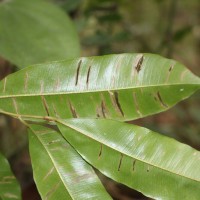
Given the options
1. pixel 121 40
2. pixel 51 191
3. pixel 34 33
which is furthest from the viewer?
pixel 121 40

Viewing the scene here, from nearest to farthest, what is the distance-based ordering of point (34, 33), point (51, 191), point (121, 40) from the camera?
point (51, 191), point (34, 33), point (121, 40)

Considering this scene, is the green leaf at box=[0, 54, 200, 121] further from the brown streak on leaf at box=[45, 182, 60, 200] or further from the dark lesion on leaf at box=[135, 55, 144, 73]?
the brown streak on leaf at box=[45, 182, 60, 200]

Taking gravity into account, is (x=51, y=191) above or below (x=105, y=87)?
below

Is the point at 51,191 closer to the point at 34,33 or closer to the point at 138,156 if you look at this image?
the point at 138,156

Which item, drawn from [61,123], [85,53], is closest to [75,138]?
[61,123]

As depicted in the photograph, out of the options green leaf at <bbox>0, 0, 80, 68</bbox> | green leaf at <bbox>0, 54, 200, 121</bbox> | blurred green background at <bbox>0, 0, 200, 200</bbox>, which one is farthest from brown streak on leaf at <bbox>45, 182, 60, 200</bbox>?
blurred green background at <bbox>0, 0, 200, 200</bbox>

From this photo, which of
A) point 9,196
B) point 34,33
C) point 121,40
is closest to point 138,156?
point 9,196

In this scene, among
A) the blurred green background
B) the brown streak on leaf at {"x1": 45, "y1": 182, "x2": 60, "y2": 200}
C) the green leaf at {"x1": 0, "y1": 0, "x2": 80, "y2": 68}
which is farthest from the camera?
the blurred green background
